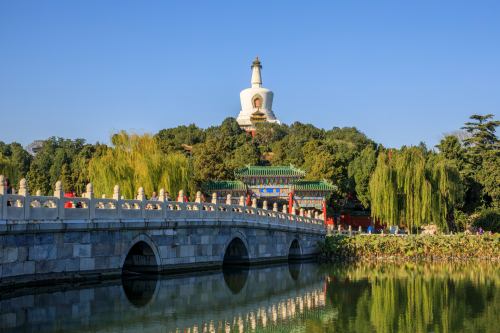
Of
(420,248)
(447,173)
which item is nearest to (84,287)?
(420,248)

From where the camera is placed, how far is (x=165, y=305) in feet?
53.0

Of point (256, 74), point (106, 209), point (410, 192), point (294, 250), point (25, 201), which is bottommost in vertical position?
point (294, 250)

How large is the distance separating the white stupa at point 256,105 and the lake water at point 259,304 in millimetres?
47225

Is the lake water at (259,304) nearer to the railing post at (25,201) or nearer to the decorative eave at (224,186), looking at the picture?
the railing post at (25,201)

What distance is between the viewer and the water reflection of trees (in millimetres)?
14539

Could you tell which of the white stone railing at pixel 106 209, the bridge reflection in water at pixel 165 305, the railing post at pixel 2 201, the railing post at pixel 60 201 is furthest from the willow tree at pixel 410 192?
the railing post at pixel 2 201

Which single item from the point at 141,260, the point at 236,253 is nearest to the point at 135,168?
the point at 236,253

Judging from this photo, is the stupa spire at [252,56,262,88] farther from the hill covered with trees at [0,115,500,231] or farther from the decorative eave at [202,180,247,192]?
the decorative eave at [202,180,247,192]

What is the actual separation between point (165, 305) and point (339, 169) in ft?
91.9

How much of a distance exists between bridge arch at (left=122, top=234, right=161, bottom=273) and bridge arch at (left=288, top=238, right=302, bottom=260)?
9.95 m

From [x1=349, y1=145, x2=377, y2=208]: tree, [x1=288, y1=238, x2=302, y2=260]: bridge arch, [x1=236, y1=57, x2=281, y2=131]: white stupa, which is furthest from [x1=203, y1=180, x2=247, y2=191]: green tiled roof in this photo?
[x1=236, y1=57, x2=281, y2=131]: white stupa

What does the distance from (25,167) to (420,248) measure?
3167 cm

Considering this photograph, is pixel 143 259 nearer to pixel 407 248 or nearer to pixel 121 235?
pixel 121 235

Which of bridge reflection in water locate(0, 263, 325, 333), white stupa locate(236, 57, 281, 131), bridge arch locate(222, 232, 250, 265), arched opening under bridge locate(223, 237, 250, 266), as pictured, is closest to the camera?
bridge reflection in water locate(0, 263, 325, 333)
